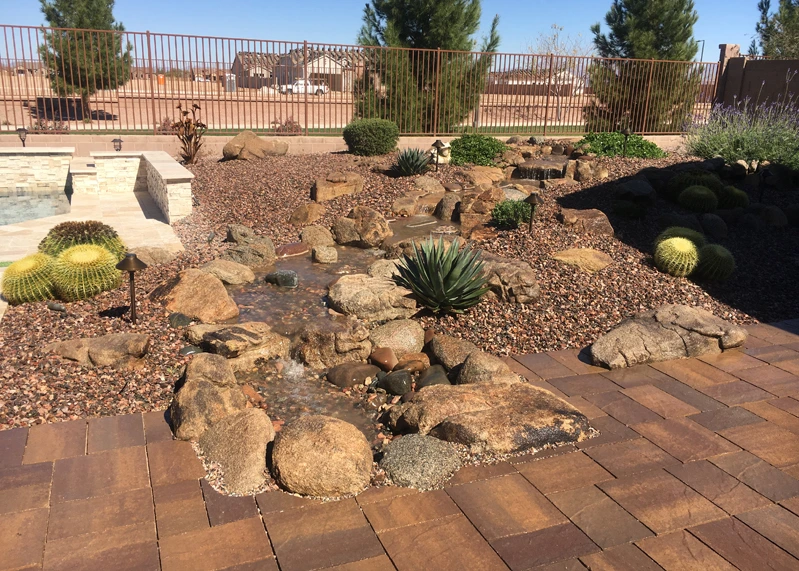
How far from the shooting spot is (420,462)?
13.7 feet

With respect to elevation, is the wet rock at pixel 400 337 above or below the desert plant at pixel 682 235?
below

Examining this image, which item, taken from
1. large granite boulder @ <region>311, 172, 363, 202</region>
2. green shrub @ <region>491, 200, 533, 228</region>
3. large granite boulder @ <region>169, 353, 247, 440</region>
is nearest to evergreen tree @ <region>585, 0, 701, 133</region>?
large granite boulder @ <region>311, 172, 363, 202</region>

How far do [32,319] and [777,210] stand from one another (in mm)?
10249

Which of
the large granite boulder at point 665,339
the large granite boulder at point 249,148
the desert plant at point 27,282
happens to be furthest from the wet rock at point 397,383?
the large granite boulder at point 249,148

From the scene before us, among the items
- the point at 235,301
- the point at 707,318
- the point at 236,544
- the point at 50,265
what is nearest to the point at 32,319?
the point at 50,265

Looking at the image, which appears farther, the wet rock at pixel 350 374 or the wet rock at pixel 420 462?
the wet rock at pixel 350 374

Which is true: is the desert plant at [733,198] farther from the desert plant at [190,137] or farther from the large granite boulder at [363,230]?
the desert plant at [190,137]

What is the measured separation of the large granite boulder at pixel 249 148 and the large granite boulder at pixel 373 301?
26.8ft

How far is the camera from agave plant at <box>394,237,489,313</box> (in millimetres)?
6875

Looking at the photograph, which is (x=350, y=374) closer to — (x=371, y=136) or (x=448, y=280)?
(x=448, y=280)

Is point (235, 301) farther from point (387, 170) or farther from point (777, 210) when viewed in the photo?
point (777, 210)

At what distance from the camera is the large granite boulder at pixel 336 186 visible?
11.6m

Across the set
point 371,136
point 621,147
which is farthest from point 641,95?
point 371,136

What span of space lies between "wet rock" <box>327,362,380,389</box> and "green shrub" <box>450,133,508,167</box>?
8.91 meters
